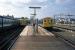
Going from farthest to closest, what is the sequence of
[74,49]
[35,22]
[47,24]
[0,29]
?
[47,24] → [35,22] → [0,29] → [74,49]

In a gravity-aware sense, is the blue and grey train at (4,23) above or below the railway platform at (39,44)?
above

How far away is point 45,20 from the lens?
185 feet

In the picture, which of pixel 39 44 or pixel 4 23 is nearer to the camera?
pixel 39 44

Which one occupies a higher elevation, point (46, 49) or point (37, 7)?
point (37, 7)

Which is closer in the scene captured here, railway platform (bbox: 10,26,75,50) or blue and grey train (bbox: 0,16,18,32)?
railway platform (bbox: 10,26,75,50)

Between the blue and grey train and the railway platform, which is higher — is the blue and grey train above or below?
above

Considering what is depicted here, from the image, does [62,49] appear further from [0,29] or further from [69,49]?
[0,29]

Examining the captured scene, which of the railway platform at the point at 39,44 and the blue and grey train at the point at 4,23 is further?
the blue and grey train at the point at 4,23

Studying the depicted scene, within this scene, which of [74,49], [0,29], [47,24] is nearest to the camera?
[74,49]

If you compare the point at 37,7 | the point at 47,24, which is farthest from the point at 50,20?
the point at 37,7

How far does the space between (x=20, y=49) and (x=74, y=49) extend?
3811 millimetres

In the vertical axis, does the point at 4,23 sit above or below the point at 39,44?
above

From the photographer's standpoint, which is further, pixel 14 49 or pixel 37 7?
pixel 37 7

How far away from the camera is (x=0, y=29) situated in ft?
92.9
